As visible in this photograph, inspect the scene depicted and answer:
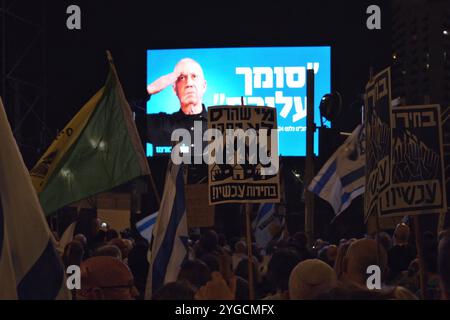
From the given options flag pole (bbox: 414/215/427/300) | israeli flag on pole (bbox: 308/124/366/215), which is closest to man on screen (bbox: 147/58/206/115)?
israeli flag on pole (bbox: 308/124/366/215)

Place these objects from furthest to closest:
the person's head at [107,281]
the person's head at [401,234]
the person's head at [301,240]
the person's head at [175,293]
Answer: the person's head at [301,240]
the person's head at [401,234]
the person's head at [107,281]
the person's head at [175,293]

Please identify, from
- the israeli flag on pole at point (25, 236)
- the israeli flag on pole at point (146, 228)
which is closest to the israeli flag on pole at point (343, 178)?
the israeli flag on pole at point (146, 228)

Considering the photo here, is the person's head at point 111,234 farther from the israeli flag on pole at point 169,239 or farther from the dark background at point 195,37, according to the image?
the dark background at point 195,37

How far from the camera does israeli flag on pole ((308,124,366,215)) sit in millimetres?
10273

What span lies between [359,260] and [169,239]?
251 centimetres

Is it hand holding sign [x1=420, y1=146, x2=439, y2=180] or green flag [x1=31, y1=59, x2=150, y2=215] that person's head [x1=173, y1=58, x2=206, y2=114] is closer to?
green flag [x1=31, y1=59, x2=150, y2=215]

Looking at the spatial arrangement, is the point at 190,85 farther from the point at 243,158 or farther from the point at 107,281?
the point at 107,281

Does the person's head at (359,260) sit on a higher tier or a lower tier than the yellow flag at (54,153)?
lower

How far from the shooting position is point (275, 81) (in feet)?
81.9

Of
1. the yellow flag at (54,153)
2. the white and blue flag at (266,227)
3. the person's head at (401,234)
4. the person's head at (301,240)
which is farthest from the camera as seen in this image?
the white and blue flag at (266,227)

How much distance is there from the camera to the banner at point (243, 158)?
845 cm

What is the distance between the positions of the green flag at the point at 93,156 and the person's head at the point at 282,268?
2757 millimetres

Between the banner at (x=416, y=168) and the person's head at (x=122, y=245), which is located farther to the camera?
the person's head at (x=122, y=245)
